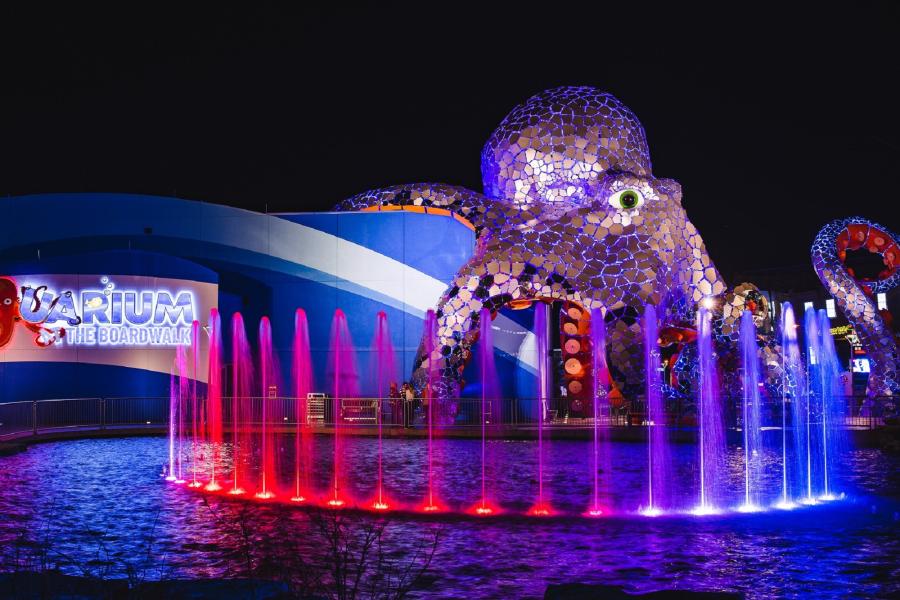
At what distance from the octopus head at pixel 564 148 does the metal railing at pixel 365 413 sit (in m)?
5.63

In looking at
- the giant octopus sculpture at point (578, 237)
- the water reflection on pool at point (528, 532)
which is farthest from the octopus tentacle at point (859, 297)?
the water reflection on pool at point (528, 532)

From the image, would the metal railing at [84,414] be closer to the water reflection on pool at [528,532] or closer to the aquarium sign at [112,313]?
the aquarium sign at [112,313]

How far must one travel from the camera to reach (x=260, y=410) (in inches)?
1153

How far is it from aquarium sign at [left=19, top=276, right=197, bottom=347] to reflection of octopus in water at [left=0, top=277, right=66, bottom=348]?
0.12 meters

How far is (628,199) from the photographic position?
26.4 metres

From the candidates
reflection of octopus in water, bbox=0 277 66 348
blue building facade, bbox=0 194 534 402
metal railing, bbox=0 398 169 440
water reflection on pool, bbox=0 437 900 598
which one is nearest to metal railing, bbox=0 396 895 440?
metal railing, bbox=0 398 169 440

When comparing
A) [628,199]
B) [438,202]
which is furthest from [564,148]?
[438,202]

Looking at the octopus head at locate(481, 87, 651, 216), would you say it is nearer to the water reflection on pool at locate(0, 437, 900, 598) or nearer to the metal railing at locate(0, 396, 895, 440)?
the metal railing at locate(0, 396, 895, 440)

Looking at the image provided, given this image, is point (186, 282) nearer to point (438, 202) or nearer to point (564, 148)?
point (438, 202)

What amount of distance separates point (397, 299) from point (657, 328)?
8.93 m

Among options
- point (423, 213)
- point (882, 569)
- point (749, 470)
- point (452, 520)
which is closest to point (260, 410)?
point (423, 213)

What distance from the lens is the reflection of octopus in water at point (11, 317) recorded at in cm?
2923

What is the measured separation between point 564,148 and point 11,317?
647 inches

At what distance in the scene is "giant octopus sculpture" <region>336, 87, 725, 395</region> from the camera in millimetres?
26359
